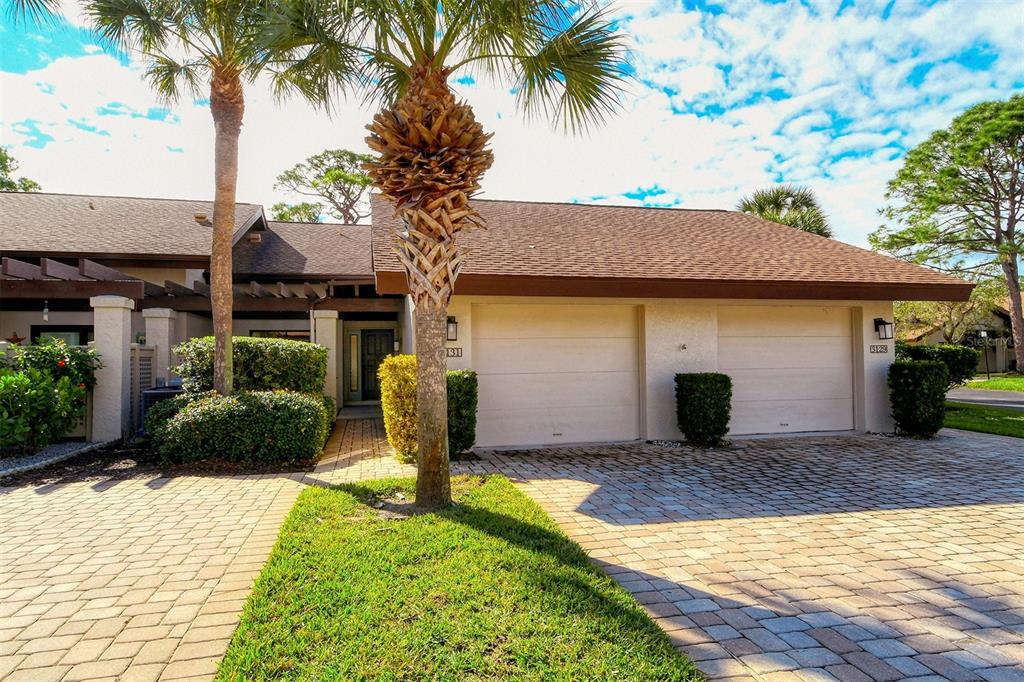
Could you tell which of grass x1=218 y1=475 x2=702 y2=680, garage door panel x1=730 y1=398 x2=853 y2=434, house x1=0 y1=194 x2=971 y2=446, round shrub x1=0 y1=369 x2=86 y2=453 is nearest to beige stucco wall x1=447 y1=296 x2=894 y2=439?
house x1=0 y1=194 x2=971 y2=446

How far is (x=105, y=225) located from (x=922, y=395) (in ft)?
61.8

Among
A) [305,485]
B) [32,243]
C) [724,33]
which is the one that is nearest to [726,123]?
[724,33]

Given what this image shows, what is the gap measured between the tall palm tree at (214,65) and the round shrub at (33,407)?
6.48 ft

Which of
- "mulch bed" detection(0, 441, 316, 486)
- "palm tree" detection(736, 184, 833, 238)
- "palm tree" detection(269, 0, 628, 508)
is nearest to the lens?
"palm tree" detection(269, 0, 628, 508)

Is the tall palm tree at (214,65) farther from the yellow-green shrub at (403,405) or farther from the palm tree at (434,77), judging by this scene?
the palm tree at (434,77)

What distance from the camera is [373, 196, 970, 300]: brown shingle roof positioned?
8.04 m

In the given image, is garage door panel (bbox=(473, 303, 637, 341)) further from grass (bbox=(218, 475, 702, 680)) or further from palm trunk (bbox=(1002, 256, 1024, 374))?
palm trunk (bbox=(1002, 256, 1024, 374))

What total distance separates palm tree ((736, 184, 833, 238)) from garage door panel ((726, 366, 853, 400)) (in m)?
10.5

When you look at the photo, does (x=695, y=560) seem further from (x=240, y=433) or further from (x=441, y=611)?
(x=240, y=433)

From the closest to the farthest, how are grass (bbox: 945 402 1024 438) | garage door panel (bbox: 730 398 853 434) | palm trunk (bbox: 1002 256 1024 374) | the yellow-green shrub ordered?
the yellow-green shrub
garage door panel (bbox: 730 398 853 434)
grass (bbox: 945 402 1024 438)
palm trunk (bbox: 1002 256 1024 374)

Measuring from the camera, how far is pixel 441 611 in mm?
2959

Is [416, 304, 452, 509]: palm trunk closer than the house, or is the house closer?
[416, 304, 452, 509]: palm trunk

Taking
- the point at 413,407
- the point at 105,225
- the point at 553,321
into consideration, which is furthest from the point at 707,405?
the point at 105,225

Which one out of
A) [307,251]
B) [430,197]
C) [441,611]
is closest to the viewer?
[441,611]
